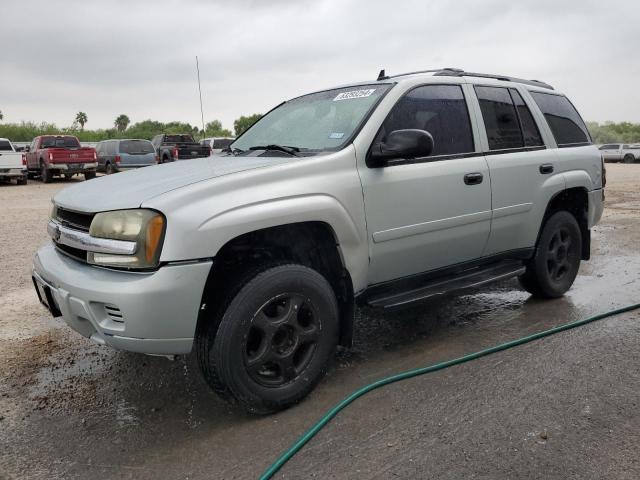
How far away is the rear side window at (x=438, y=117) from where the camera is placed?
3.57 m

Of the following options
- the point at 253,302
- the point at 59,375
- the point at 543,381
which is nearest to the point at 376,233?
the point at 253,302

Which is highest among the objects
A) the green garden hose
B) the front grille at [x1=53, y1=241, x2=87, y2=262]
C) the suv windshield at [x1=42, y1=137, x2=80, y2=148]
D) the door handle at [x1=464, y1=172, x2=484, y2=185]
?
the suv windshield at [x1=42, y1=137, x2=80, y2=148]

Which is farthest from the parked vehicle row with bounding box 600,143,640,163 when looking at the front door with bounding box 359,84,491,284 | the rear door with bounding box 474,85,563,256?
the front door with bounding box 359,84,491,284

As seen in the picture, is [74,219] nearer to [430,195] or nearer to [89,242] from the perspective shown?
[89,242]

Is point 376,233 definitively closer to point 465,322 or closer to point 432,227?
point 432,227

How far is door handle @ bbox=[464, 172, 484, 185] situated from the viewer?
373cm

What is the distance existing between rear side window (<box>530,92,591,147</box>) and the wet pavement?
60.3 inches

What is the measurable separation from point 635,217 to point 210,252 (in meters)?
9.51

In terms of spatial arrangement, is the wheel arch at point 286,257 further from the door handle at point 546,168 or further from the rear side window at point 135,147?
the rear side window at point 135,147

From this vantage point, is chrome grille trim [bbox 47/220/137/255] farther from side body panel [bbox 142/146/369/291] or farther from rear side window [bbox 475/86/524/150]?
rear side window [bbox 475/86/524/150]

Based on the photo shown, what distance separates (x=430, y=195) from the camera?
3.52 meters

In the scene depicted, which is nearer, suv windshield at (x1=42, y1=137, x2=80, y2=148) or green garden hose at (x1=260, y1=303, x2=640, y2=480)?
green garden hose at (x1=260, y1=303, x2=640, y2=480)

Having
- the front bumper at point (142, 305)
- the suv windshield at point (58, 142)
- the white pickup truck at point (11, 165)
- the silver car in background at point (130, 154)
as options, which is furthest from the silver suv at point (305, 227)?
the suv windshield at point (58, 142)

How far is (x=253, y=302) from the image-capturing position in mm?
2746
